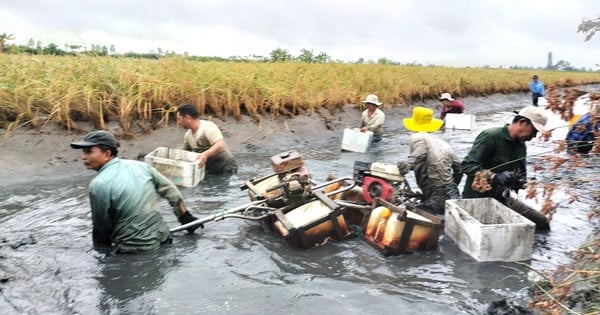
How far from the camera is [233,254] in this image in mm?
5238

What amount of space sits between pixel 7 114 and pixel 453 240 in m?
7.82

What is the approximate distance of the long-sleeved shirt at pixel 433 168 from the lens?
239 inches

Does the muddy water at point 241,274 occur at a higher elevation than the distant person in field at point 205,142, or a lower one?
lower

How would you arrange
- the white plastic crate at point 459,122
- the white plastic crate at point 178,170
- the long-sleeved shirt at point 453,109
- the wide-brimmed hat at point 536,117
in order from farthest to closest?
the long-sleeved shirt at point 453,109
the white plastic crate at point 459,122
the white plastic crate at point 178,170
the wide-brimmed hat at point 536,117

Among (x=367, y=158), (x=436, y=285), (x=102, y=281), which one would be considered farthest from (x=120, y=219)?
(x=367, y=158)

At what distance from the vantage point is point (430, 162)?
20.0 ft

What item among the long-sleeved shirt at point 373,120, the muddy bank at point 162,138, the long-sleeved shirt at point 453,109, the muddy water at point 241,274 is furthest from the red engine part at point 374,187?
the long-sleeved shirt at point 453,109

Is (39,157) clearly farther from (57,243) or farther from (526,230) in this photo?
(526,230)

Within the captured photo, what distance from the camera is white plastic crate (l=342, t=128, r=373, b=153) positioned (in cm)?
1069

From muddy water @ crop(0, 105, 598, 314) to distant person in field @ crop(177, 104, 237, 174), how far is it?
1753 millimetres

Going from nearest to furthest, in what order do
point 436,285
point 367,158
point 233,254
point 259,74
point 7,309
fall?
point 7,309
point 436,285
point 233,254
point 367,158
point 259,74

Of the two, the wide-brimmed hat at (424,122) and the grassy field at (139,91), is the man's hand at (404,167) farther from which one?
the grassy field at (139,91)

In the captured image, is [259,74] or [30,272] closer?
[30,272]

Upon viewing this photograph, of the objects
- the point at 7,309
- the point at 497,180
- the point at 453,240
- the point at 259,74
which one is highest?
the point at 259,74
